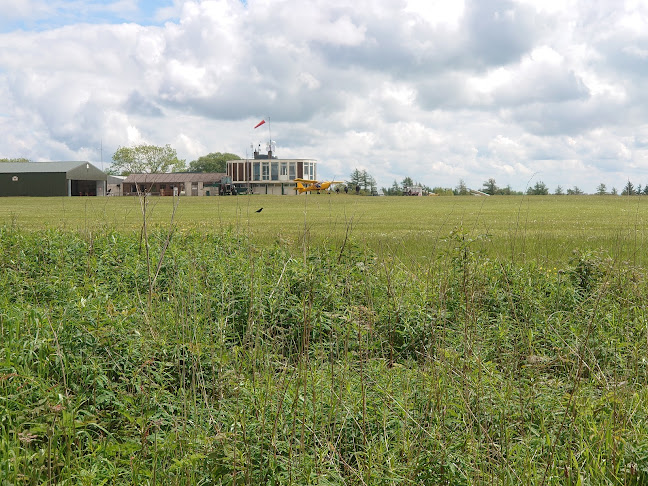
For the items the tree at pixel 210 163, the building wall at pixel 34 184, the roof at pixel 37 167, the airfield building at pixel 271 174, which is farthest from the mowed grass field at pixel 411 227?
the tree at pixel 210 163

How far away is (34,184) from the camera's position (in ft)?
235

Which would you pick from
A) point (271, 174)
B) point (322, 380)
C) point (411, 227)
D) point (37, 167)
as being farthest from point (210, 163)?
point (322, 380)

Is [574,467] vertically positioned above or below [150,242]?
below

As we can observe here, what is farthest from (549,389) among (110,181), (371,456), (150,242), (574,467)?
(110,181)

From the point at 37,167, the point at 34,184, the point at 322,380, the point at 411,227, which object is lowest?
the point at 322,380

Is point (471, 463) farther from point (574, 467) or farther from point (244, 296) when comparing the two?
point (244, 296)

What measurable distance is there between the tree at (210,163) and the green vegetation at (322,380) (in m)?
147

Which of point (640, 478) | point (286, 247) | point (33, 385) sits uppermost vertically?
point (286, 247)

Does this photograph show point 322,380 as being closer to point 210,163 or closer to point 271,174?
point 271,174

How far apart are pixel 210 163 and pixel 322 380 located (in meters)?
154

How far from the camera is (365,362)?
16.1 ft

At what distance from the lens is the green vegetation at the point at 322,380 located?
332cm

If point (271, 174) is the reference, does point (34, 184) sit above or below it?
below

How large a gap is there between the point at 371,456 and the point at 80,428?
203 cm
